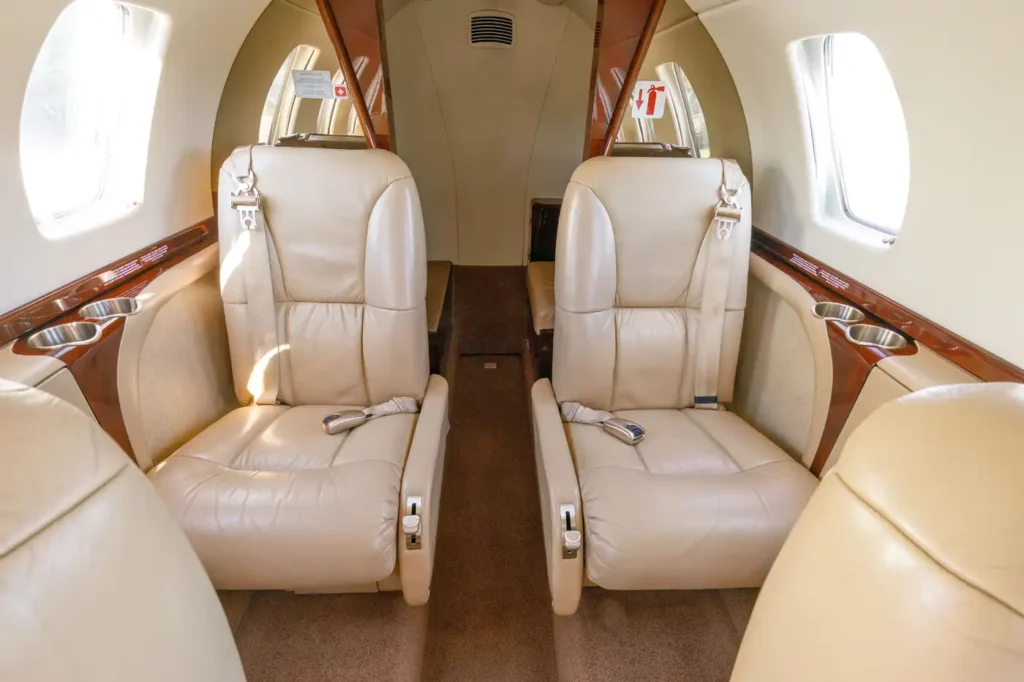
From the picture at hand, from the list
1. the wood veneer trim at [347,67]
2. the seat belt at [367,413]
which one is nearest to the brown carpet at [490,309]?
the wood veneer trim at [347,67]

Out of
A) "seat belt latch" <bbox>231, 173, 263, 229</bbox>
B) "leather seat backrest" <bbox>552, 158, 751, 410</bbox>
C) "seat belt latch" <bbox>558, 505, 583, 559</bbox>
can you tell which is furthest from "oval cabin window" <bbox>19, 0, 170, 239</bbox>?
"seat belt latch" <bbox>558, 505, 583, 559</bbox>

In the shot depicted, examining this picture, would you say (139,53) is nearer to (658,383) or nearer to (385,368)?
(385,368)

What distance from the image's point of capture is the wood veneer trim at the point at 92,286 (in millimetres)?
1446

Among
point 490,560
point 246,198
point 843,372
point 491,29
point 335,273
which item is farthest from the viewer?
point 491,29

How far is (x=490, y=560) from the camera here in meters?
2.18

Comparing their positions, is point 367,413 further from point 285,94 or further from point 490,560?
point 285,94

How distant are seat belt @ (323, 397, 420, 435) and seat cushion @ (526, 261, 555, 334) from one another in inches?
28.5

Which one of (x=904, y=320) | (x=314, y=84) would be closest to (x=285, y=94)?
(x=314, y=84)

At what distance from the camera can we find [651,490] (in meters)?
1.55

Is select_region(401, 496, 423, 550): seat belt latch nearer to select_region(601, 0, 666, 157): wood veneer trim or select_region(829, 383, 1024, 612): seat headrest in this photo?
select_region(829, 383, 1024, 612): seat headrest

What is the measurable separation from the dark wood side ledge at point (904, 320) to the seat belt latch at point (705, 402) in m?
0.52

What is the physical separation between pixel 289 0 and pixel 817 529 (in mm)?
2711

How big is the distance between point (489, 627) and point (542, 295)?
57.8 inches

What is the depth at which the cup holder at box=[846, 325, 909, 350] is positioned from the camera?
1.54m
